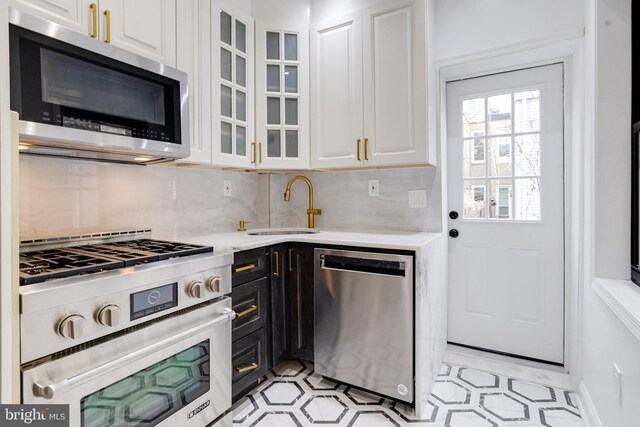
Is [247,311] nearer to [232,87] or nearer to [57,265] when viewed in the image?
[57,265]

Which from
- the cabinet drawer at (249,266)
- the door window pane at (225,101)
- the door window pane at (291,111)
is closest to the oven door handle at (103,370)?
the cabinet drawer at (249,266)

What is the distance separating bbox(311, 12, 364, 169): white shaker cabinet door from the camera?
7.16ft

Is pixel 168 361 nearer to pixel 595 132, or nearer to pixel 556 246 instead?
pixel 595 132

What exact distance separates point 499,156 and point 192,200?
2063 millimetres

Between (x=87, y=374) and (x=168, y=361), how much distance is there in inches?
12.6

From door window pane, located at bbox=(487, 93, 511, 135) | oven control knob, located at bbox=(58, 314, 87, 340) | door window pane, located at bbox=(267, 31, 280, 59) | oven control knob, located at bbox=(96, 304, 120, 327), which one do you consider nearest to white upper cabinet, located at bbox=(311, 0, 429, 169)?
door window pane, located at bbox=(267, 31, 280, 59)

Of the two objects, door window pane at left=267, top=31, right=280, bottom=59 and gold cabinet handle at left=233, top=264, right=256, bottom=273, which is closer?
gold cabinet handle at left=233, top=264, right=256, bottom=273

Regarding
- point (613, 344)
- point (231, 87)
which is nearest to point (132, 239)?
point (231, 87)

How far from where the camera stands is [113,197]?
173 cm

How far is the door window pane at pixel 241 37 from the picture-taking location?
2104 mm

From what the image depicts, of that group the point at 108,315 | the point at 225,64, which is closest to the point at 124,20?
the point at 225,64

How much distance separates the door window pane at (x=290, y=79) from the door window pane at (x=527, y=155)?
1533 millimetres

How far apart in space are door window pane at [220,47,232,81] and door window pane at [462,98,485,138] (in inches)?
63.8

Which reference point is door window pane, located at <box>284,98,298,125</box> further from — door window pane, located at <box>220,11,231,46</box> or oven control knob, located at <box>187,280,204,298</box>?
oven control knob, located at <box>187,280,204,298</box>
